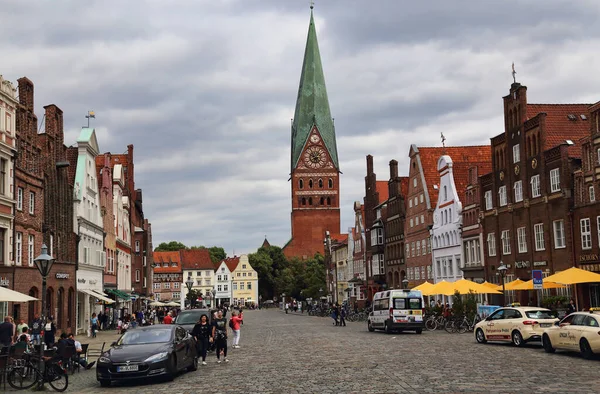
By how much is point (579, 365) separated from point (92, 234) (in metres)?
38.0

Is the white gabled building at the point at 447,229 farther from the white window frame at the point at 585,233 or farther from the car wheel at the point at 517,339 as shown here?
the car wheel at the point at 517,339

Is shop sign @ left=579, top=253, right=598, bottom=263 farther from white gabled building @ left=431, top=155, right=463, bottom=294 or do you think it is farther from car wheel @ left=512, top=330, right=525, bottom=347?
white gabled building @ left=431, top=155, right=463, bottom=294

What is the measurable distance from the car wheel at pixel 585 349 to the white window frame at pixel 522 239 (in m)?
25.0

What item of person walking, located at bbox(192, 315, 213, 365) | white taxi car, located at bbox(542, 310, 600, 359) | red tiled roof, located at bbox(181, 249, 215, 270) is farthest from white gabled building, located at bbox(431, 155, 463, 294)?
red tiled roof, located at bbox(181, 249, 215, 270)

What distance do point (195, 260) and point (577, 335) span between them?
14323 cm

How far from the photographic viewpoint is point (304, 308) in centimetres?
10762

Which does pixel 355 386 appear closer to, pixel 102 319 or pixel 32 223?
pixel 32 223

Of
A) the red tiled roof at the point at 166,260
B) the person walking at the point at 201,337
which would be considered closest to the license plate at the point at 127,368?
the person walking at the point at 201,337

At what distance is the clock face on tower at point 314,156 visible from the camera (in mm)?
148250

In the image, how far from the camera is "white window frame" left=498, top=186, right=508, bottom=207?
49.6 m

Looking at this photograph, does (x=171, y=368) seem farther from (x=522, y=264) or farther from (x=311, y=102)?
(x=311, y=102)

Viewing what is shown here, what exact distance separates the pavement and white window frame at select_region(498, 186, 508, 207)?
23599mm

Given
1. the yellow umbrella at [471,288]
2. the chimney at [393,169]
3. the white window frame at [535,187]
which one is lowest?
the yellow umbrella at [471,288]

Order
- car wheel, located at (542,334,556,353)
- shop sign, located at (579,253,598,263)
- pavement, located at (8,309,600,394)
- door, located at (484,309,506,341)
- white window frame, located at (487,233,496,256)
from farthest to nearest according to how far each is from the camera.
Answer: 1. white window frame, located at (487,233,496,256)
2. shop sign, located at (579,253,598,263)
3. door, located at (484,309,506,341)
4. car wheel, located at (542,334,556,353)
5. pavement, located at (8,309,600,394)
